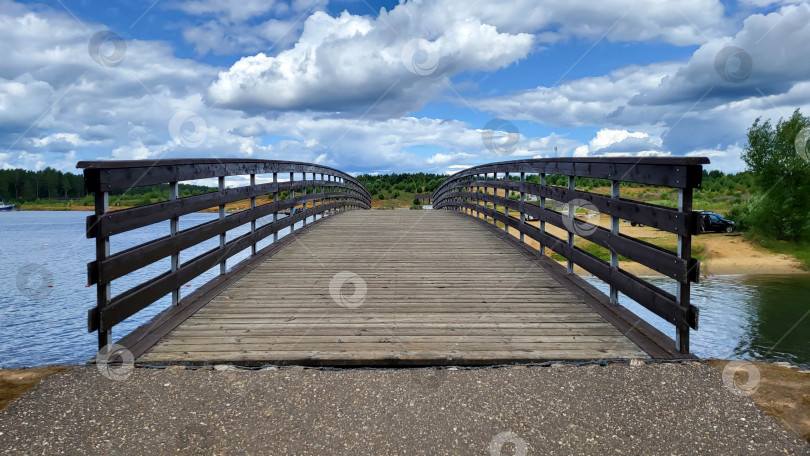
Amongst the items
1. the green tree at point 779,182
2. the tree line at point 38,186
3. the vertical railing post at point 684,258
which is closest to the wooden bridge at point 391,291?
Answer: the vertical railing post at point 684,258

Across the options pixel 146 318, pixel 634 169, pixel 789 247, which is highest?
pixel 634 169

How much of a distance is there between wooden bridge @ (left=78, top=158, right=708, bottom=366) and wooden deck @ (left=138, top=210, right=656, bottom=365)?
0.02m

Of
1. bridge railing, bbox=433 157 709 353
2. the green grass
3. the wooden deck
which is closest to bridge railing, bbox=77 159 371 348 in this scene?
the wooden deck

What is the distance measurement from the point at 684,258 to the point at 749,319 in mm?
11903

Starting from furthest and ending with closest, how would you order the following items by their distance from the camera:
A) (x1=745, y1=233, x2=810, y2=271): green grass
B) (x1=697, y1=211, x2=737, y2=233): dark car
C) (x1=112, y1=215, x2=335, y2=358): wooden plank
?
1. (x1=697, y1=211, x2=737, y2=233): dark car
2. (x1=745, y1=233, x2=810, y2=271): green grass
3. (x1=112, y1=215, x2=335, y2=358): wooden plank

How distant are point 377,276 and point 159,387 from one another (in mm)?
3538

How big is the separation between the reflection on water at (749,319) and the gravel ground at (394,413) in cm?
773

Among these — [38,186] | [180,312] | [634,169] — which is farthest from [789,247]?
[38,186]

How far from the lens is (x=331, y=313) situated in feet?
16.3

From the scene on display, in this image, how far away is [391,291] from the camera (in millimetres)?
5879

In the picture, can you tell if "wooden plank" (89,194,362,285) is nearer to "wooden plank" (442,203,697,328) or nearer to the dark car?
"wooden plank" (442,203,697,328)

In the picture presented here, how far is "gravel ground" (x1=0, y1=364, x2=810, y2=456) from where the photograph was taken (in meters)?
2.72

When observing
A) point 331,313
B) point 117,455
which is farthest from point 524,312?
point 117,455

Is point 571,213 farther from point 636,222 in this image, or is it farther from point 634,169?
point 636,222
